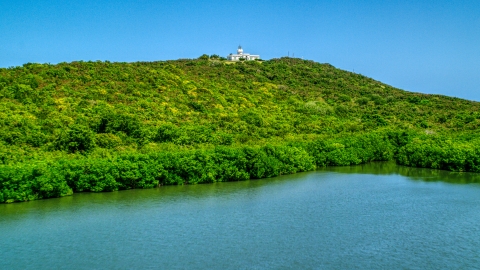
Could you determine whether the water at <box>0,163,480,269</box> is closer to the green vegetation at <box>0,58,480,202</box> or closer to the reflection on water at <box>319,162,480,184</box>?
the green vegetation at <box>0,58,480,202</box>

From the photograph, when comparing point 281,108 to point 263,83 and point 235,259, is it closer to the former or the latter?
point 263,83

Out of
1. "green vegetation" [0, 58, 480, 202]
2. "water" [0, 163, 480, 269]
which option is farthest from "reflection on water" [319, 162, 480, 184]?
"water" [0, 163, 480, 269]

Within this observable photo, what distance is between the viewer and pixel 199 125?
6003 cm

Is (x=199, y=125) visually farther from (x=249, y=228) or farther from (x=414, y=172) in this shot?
(x=249, y=228)

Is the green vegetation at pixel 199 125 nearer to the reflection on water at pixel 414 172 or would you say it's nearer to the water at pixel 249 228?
the reflection on water at pixel 414 172

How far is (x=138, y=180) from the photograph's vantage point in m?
42.0

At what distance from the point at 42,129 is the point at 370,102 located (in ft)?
197

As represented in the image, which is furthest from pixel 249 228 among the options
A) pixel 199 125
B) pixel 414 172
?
pixel 414 172

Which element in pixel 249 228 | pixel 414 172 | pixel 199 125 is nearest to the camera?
pixel 249 228

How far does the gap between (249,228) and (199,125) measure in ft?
102

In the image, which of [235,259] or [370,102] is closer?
[235,259]

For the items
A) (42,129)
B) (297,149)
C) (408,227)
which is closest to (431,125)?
(297,149)

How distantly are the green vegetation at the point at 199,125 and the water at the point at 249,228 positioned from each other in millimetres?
2368

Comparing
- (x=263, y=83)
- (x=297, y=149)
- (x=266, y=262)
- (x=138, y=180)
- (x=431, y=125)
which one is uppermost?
(x=263, y=83)
